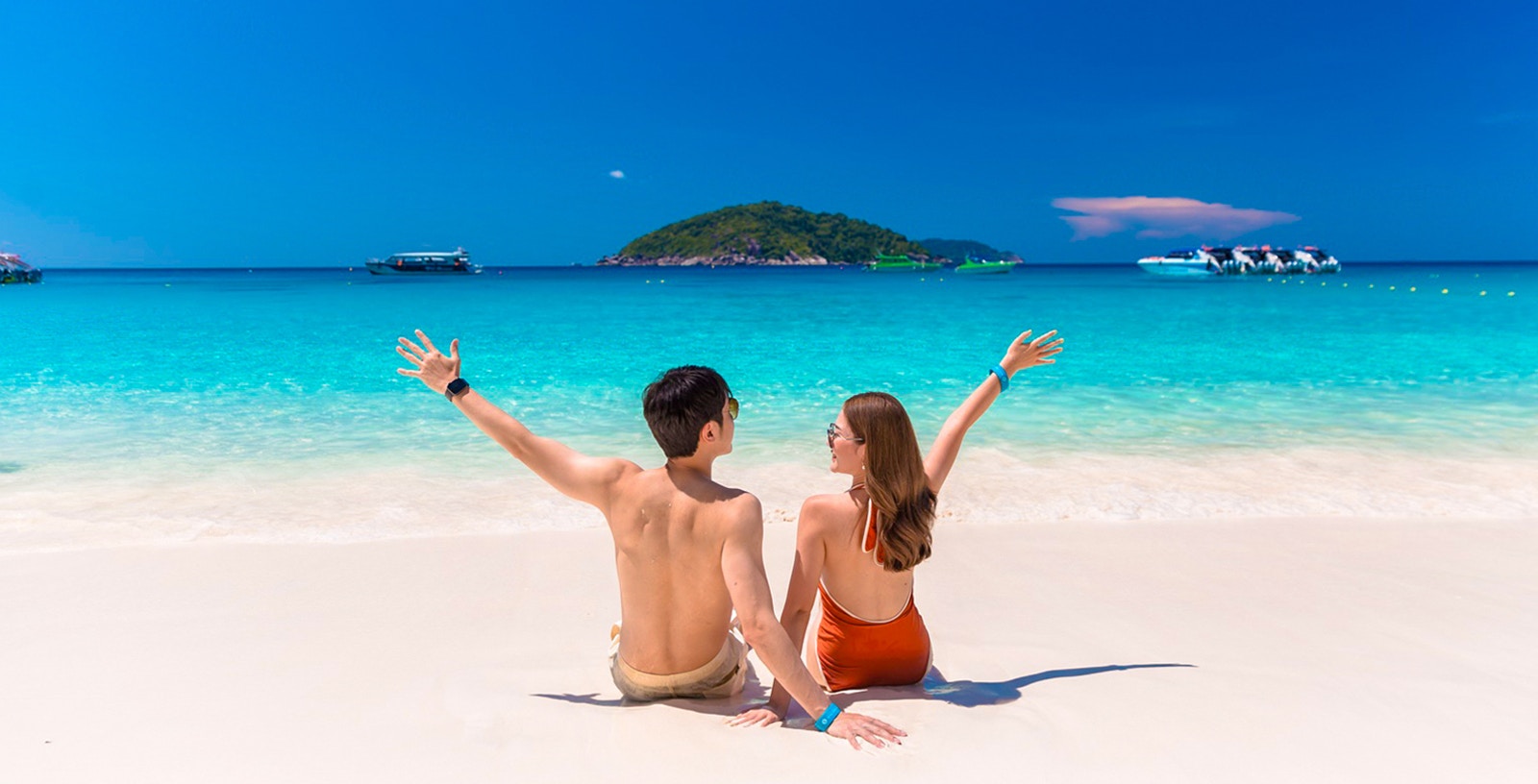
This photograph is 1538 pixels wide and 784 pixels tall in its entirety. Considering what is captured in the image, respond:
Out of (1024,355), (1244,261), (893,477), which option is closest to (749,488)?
(1024,355)

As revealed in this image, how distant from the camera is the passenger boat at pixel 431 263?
106688mm

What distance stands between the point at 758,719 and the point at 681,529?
69 centimetres

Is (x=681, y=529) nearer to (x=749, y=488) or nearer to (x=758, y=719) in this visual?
(x=758, y=719)

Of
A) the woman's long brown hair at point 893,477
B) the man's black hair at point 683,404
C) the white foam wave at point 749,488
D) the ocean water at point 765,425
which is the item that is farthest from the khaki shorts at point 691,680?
the ocean water at point 765,425

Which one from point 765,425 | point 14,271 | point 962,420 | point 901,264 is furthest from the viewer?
point 901,264

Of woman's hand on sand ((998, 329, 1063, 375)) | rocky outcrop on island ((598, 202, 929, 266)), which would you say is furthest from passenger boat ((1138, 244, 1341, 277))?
woman's hand on sand ((998, 329, 1063, 375))

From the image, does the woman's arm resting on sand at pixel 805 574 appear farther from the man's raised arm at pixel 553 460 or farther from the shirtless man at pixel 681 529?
the man's raised arm at pixel 553 460

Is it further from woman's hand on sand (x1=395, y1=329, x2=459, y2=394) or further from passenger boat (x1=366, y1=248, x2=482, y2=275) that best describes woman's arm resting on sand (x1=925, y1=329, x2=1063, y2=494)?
passenger boat (x1=366, y1=248, x2=482, y2=275)

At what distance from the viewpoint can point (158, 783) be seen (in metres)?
2.57

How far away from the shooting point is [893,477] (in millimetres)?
2943

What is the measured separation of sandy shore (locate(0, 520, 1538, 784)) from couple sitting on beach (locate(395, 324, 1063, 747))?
0.13 m

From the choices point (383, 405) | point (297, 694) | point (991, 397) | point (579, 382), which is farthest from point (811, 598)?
point (579, 382)

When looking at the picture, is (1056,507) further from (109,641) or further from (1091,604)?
(109,641)

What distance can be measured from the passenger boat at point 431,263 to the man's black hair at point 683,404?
108990 mm
